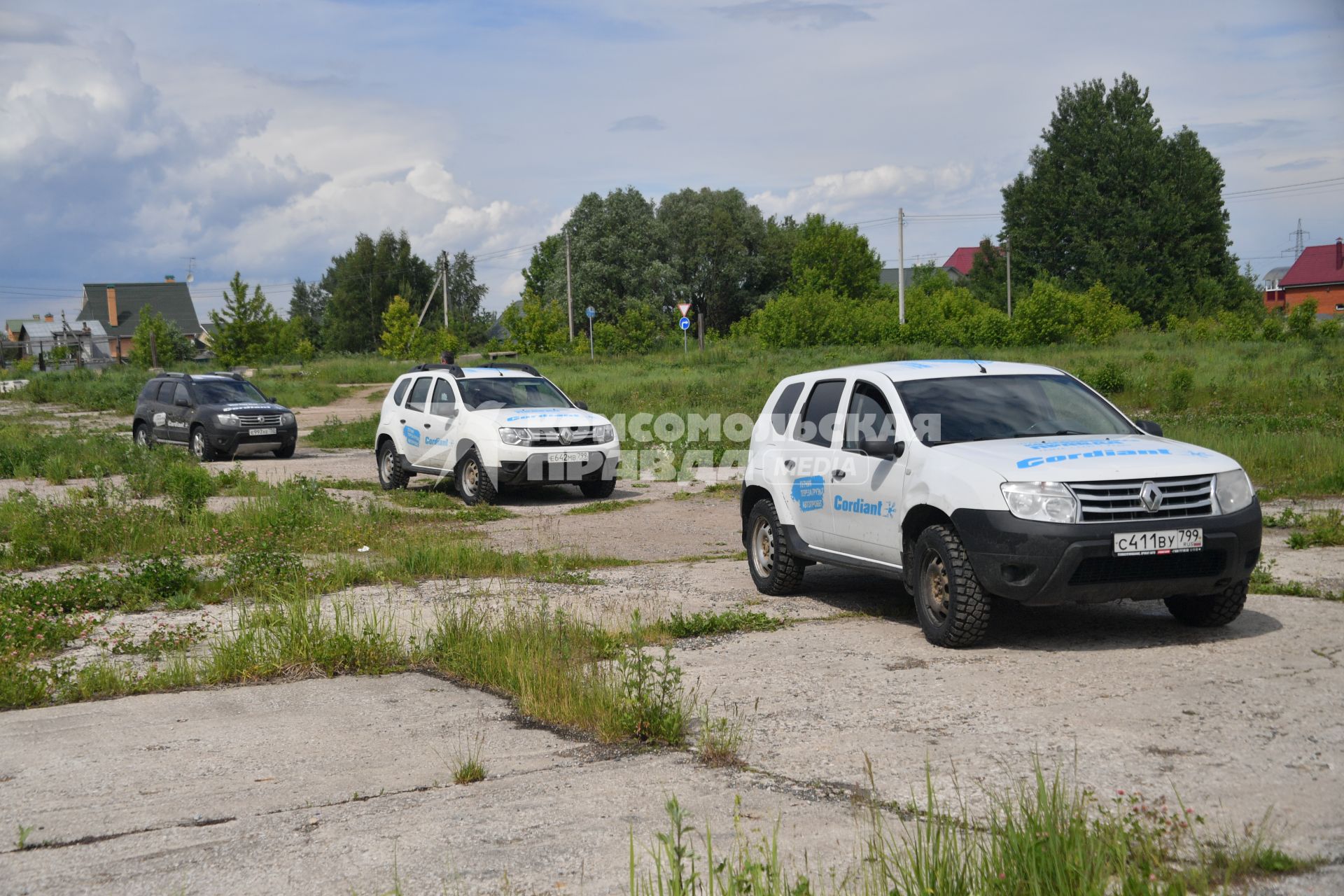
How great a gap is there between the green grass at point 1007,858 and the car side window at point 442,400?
1289cm

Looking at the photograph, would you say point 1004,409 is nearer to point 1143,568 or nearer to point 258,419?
point 1143,568

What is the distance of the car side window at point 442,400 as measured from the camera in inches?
654

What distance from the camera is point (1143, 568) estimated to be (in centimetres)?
658

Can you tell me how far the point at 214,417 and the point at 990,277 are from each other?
76054 mm

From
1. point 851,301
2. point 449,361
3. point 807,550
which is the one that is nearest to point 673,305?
point 851,301

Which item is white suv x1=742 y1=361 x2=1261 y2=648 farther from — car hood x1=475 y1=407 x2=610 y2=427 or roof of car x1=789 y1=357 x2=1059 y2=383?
car hood x1=475 y1=407 x2=610 y2=427

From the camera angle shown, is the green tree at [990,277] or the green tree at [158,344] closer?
the green tree at [158,344]

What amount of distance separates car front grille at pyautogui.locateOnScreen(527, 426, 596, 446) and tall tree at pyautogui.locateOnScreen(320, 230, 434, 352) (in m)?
89.7

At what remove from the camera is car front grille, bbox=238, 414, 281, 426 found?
23.8 m

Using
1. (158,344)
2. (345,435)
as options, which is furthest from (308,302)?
(345,435)

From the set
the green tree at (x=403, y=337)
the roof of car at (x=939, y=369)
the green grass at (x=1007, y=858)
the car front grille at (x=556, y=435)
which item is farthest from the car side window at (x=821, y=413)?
the green tree at (x=403, y=337)

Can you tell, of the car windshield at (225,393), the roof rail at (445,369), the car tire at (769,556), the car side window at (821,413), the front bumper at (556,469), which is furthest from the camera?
the car windshield at (225,393)

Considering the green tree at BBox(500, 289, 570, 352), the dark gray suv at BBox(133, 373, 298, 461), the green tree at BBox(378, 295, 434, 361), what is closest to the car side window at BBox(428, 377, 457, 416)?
the dark gray suv at BBox(133, 373, 298, 461)

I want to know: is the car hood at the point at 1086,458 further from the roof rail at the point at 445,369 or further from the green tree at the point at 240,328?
the green tree at the point at 240,328
